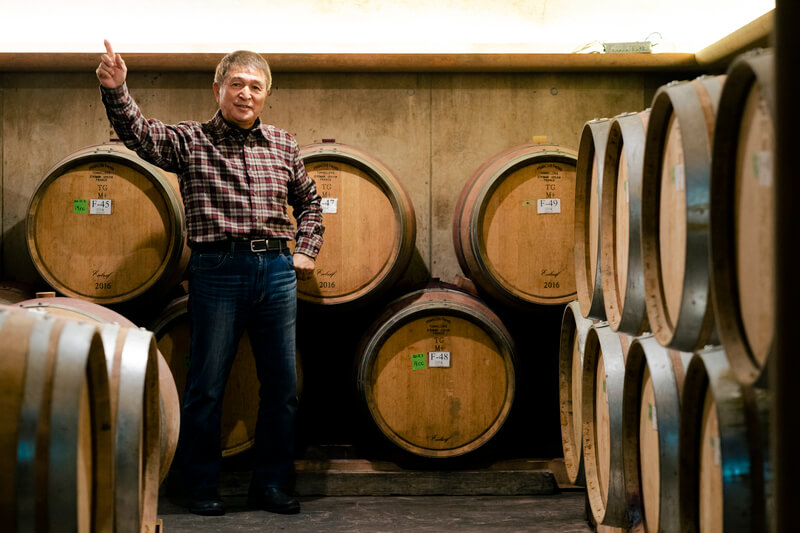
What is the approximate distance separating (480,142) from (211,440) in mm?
2399

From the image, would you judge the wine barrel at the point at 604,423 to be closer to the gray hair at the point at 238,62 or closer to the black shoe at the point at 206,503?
the black shoe at the point at 206,503

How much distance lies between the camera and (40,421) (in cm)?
150

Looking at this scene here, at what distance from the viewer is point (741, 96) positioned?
1491mm

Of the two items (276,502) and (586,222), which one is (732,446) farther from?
(276,502)

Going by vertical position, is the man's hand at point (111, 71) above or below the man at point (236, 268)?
above

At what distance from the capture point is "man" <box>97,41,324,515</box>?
3.48 m

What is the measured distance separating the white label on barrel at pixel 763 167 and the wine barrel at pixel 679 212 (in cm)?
18

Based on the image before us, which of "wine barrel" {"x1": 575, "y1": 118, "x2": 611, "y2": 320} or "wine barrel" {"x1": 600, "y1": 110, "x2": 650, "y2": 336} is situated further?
"wine barrel" {"x1": 575, "y1": 118, "x2": 611, "y2": 320}

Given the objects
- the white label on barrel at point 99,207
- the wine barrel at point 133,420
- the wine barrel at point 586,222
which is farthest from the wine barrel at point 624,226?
the white label on barrel at point 99,207

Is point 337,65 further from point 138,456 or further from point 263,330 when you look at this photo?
point 138,456

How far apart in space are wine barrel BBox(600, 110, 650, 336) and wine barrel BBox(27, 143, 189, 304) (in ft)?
7.01

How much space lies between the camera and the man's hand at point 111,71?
3141mm

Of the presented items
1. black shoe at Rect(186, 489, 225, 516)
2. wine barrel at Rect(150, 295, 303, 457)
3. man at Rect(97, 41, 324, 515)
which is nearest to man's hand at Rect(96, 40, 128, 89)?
man at Rect(97, 41, 324, 515)

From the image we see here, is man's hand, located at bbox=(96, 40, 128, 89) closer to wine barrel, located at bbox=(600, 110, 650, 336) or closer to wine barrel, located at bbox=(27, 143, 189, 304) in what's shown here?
wine barrel, located at bbox=(27, 143, 189, 304)
